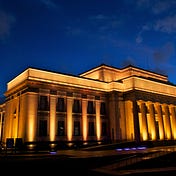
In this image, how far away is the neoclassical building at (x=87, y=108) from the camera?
3481 centimetres

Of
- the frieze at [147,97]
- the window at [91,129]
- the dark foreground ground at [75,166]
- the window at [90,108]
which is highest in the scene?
the frieze at [147,97]

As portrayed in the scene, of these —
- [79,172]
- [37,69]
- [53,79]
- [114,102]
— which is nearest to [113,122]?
[114,102]

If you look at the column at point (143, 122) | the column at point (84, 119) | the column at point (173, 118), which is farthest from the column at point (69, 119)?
the column at point (173, 118)

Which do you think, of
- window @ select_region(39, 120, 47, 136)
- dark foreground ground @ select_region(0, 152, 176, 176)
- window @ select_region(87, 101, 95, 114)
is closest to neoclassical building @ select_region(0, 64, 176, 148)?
window @ select_region(39, 120, 47, 136)

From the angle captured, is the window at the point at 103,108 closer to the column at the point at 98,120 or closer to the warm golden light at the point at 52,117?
the column at the point at 98,120

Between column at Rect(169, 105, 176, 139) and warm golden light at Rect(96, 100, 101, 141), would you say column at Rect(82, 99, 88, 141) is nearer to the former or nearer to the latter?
warm golden light at Rect(96, 100, 101, 141)

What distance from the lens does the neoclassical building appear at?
34812 millimetres

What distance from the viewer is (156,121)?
153ft

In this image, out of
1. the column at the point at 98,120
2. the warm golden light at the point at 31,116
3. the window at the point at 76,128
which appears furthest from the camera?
the column at the point at 98,120

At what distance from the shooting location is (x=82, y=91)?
134 feet

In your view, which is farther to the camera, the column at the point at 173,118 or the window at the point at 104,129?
the column at the point at 173,118

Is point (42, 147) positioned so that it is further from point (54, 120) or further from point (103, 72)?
point (103, 72)

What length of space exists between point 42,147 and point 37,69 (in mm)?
12525

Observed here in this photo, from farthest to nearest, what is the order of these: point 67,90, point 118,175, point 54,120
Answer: point 67,90 → point 54,120 → point 118,175
